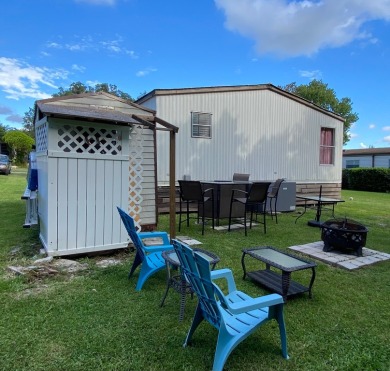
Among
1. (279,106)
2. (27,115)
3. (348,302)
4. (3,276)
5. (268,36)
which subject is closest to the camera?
(348,302)

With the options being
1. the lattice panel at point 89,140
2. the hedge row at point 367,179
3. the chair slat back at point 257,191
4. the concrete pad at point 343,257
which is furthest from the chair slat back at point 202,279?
the hedge row at point 367,179

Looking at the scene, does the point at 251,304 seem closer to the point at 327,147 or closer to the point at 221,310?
the point at 221,310

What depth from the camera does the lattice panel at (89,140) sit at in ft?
12.6

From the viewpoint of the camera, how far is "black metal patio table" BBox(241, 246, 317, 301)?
2.87 metres

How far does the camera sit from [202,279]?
1857mm

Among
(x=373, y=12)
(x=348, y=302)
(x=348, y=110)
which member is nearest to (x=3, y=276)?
(x=348, y=302)

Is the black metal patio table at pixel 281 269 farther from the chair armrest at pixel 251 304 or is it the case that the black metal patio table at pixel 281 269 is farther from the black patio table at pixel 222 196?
the black patio table at pixel 222 196

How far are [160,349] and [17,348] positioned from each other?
99cm

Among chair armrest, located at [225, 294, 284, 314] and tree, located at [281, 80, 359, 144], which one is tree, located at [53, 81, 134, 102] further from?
chair armrest, located at [225, 294, 284, 314]

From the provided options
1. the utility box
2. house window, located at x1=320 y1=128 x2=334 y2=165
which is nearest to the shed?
the utility box

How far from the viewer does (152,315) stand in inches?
102

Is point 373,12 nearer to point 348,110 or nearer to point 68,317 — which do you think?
point 68,317

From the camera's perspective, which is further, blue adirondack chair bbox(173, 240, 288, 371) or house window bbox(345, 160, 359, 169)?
house window bbox(345, 160, 359, 169)

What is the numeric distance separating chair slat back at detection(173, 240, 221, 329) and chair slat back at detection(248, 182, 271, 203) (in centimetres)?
382
